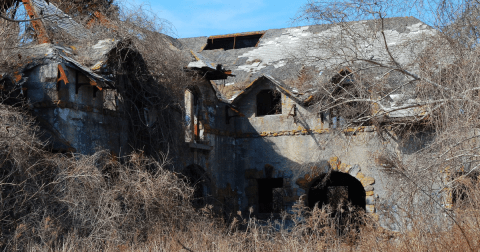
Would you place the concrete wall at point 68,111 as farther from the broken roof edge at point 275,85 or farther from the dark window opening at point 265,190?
the dark window opening at point 265,190

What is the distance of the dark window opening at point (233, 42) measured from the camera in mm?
21078

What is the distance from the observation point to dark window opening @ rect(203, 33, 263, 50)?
69.2ft

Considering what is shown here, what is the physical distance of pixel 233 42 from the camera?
21.5 m

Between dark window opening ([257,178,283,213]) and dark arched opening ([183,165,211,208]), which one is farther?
dark window opening ([257,178,283,213])

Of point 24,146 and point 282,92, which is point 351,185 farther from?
point 24,146

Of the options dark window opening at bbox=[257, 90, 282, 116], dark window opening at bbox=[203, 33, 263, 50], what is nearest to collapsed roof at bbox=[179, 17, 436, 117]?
dark window opening at bbox=[203, 33, 263, 50]

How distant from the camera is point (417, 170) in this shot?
8.83m

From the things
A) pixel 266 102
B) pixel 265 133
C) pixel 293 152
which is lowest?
pixel 293 152

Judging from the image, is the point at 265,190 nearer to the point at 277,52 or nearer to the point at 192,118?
the point at 192,118

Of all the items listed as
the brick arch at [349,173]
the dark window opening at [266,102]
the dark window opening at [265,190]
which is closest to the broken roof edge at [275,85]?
the dark window opening at [266,102]

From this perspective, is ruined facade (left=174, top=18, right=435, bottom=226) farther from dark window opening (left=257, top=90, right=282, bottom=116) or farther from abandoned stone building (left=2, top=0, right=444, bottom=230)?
dark window opening (left=257, top=90, right=282, bottom=116)

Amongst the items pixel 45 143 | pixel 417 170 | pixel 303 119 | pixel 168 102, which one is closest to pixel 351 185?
pixel 303 119

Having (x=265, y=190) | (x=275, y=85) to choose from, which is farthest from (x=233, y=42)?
(x=265, y=190)

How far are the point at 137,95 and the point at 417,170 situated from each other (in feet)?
21.8
